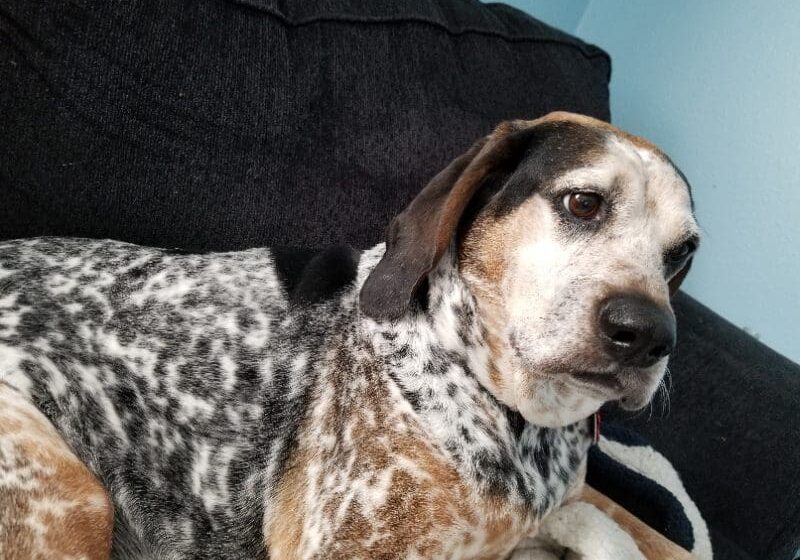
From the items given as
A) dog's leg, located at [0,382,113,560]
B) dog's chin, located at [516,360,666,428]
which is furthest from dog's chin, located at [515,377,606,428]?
dog's leg, located at [0,382,113,560]

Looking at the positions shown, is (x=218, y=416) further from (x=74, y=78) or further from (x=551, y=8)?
(x=551, y=8)

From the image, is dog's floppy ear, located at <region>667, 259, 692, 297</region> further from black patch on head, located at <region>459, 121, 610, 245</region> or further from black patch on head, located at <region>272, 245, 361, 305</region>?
black patch on head, located at <region>272, 245, 361, 305</region>

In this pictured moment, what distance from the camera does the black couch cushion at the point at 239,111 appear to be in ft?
6.97

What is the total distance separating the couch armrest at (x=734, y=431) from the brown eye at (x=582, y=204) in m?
1.25

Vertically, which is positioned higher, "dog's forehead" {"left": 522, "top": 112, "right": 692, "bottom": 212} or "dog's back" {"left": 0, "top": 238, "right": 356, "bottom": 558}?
"dog's forehead" {"left": 522, "top": 112, "right": 692, "bottom": 212}

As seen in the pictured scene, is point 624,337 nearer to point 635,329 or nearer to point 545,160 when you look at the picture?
point 635,329

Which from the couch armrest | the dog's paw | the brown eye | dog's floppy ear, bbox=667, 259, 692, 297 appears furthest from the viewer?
the couch armrest

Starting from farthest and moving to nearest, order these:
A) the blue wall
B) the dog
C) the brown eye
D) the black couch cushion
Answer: the blue wall
the black couch cushion
the brown eye
the dog

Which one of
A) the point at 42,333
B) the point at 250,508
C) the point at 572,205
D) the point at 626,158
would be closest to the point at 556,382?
the point at 572,205

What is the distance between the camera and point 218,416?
188 cm

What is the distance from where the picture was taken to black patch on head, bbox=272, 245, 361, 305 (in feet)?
6.67

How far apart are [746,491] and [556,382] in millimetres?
1186

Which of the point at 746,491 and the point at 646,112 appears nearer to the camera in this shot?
the point at 746,491

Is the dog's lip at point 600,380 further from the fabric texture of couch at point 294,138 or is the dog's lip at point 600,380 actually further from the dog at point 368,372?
the fabric texture of couch at point 294,138
